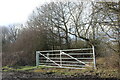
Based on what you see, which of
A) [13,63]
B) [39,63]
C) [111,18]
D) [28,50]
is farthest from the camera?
[28,50]

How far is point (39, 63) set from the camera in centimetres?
779

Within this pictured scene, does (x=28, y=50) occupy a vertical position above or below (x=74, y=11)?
below

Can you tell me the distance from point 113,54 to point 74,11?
5371 mm

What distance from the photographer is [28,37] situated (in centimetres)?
969

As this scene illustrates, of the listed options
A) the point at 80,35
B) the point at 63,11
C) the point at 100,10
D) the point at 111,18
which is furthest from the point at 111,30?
the point at 63,11

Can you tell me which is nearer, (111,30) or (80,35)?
(111,30)

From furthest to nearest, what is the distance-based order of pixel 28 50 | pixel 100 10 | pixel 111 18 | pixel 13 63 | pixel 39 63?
1. pixel 28 50
2. pixel 13 63
3. pixel 39 63
4. pixel 100 10
5. pixel 111 18

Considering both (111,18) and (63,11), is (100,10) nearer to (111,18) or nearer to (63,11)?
(111,18)

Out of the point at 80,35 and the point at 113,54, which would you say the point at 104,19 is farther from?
the point at 80,35

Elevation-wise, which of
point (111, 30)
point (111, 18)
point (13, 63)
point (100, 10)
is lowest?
point (13, 63)

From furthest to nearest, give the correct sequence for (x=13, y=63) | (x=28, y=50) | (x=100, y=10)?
(x=28, y=50)
(x=13, y=63)
(x=100, y=10)

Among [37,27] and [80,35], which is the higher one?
[37,27]

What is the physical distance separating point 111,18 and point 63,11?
20.3 ft

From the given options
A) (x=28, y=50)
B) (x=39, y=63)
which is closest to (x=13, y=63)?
(x=28, y=50)
